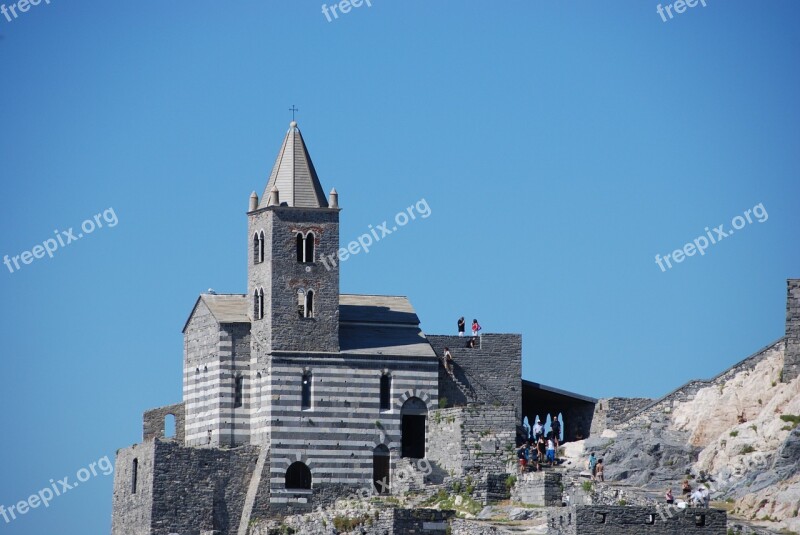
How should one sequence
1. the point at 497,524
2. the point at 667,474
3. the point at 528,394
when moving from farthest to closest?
1. the point at 528,394
2. the point at 667,474
3. the point at 497,524

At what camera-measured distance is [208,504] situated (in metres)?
→ 95.8

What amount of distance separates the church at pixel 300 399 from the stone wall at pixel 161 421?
151 centimetres

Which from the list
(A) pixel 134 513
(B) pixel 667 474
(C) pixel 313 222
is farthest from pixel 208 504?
(B) pixel 667 474

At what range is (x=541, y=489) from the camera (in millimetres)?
89250

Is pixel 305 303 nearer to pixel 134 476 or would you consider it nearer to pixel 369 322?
pixel 369 322

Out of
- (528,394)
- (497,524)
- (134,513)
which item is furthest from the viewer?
(528,394)

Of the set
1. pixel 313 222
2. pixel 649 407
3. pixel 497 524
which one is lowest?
pixel 497 524

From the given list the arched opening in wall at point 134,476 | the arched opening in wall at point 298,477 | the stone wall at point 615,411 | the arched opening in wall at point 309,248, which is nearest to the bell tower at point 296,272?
the arched opening in wall at point 309,248

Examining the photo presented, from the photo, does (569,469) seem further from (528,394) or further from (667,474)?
(528,394)

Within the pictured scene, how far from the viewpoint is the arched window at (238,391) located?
9762 centimetres

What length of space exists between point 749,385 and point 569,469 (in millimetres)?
7269

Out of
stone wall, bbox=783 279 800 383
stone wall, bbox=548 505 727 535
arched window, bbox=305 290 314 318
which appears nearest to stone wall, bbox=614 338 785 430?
stone wall, bbox=783 279 800 383

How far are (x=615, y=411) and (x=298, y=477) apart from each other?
1279 cm

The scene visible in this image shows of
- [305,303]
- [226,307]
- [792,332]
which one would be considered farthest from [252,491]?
[792,332]
